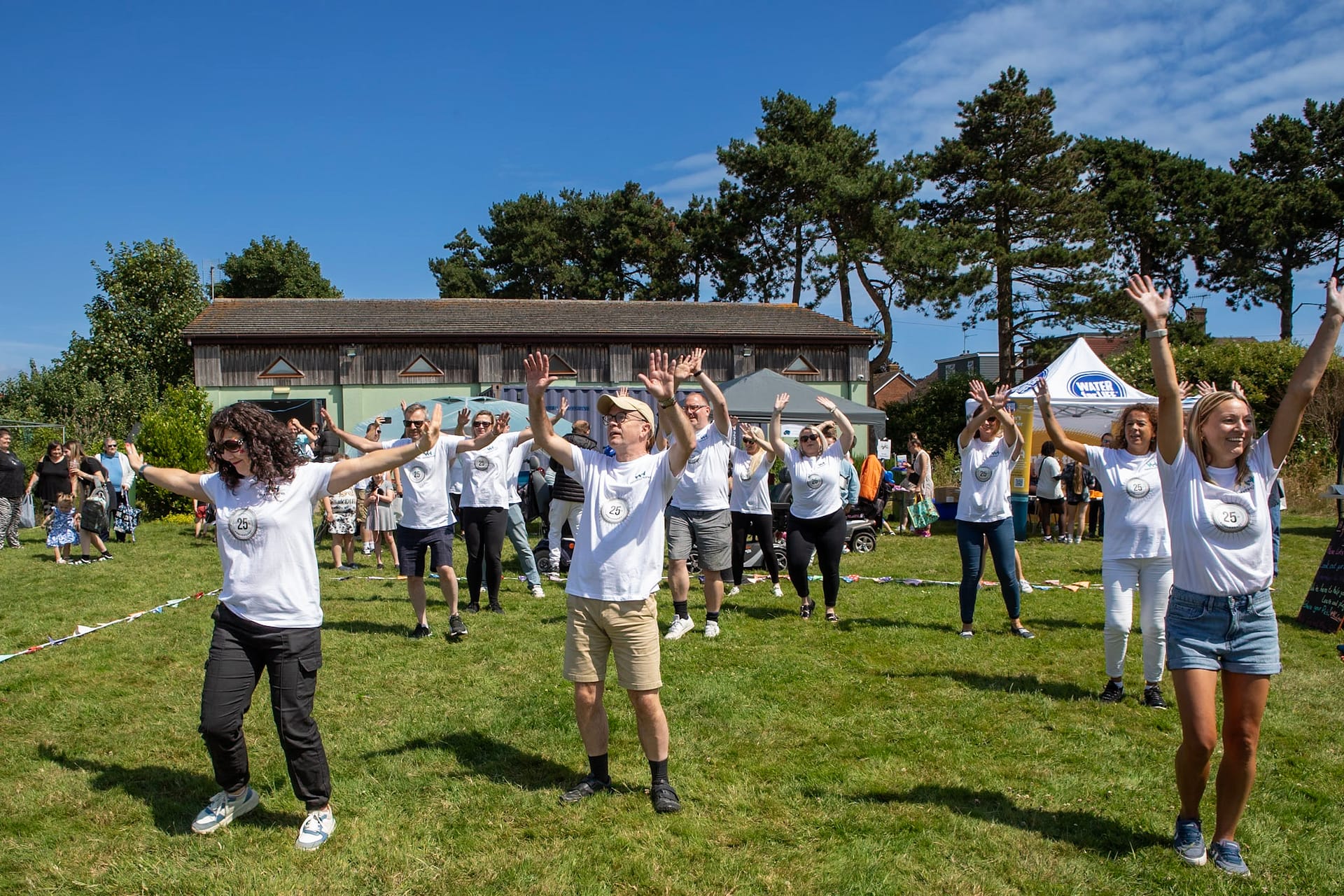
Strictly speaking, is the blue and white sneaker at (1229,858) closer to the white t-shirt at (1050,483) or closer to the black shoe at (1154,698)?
the black shoe at (1154,698)

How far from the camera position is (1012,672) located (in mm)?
6602

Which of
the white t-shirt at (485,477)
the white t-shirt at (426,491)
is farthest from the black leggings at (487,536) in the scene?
the white t-shirt at (426,491)

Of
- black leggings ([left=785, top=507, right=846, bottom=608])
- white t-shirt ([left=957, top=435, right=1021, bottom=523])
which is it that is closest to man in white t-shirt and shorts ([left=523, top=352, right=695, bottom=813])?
white t-shirt ([left=957, top=435, right=1021, bottom=523])

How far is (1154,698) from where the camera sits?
5.73 meters

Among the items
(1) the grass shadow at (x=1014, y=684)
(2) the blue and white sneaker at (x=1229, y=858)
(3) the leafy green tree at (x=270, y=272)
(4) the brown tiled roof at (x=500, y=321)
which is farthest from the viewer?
(3) the leafy green tree at (x=270, y=272)

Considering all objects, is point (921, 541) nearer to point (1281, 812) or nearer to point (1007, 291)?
point (1281, 812)

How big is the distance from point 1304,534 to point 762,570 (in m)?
10.1

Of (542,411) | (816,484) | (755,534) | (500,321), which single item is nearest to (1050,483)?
(755,534)

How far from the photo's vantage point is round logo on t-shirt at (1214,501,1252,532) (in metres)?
3.59

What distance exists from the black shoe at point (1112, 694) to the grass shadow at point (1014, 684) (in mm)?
91

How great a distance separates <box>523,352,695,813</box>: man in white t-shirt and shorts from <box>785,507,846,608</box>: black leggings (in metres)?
4.12

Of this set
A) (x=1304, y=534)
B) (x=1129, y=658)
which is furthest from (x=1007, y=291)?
(x=1129, y=658)

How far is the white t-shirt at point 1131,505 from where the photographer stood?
5656 millimetres

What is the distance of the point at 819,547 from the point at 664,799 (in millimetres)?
4396
